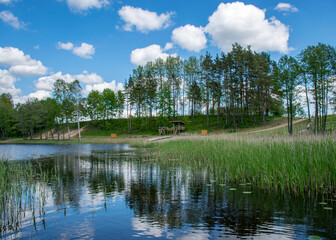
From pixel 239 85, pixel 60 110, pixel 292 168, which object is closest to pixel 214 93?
pixel 239 85

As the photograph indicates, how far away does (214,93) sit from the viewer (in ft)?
170

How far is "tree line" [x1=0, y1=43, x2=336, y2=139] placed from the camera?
28719mm

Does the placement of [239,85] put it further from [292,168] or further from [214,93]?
[292,168]

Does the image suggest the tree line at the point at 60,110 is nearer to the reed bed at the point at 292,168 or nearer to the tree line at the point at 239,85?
the tree line at the point at 239,85

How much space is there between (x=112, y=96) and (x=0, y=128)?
95.6 ft

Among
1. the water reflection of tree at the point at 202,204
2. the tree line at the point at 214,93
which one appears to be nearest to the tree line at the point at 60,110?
the tree line at the point at 214,93

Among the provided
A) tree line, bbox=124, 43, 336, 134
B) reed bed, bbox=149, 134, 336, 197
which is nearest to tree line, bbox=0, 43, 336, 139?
tree line, bbox=124, 43, 336, 134

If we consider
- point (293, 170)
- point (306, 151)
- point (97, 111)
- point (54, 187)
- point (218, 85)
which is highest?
point (218, 85)

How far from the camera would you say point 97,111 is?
2594 inches

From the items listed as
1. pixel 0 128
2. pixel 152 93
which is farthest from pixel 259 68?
pixel 0 128

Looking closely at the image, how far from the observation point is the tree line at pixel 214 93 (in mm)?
28719

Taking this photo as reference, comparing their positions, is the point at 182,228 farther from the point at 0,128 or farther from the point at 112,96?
the point at 0,128

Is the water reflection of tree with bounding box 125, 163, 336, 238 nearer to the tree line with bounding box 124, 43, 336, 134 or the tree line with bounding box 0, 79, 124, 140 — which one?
the tree line with bounding box 124, 43, 336, 134

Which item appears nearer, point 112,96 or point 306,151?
point 306,151
